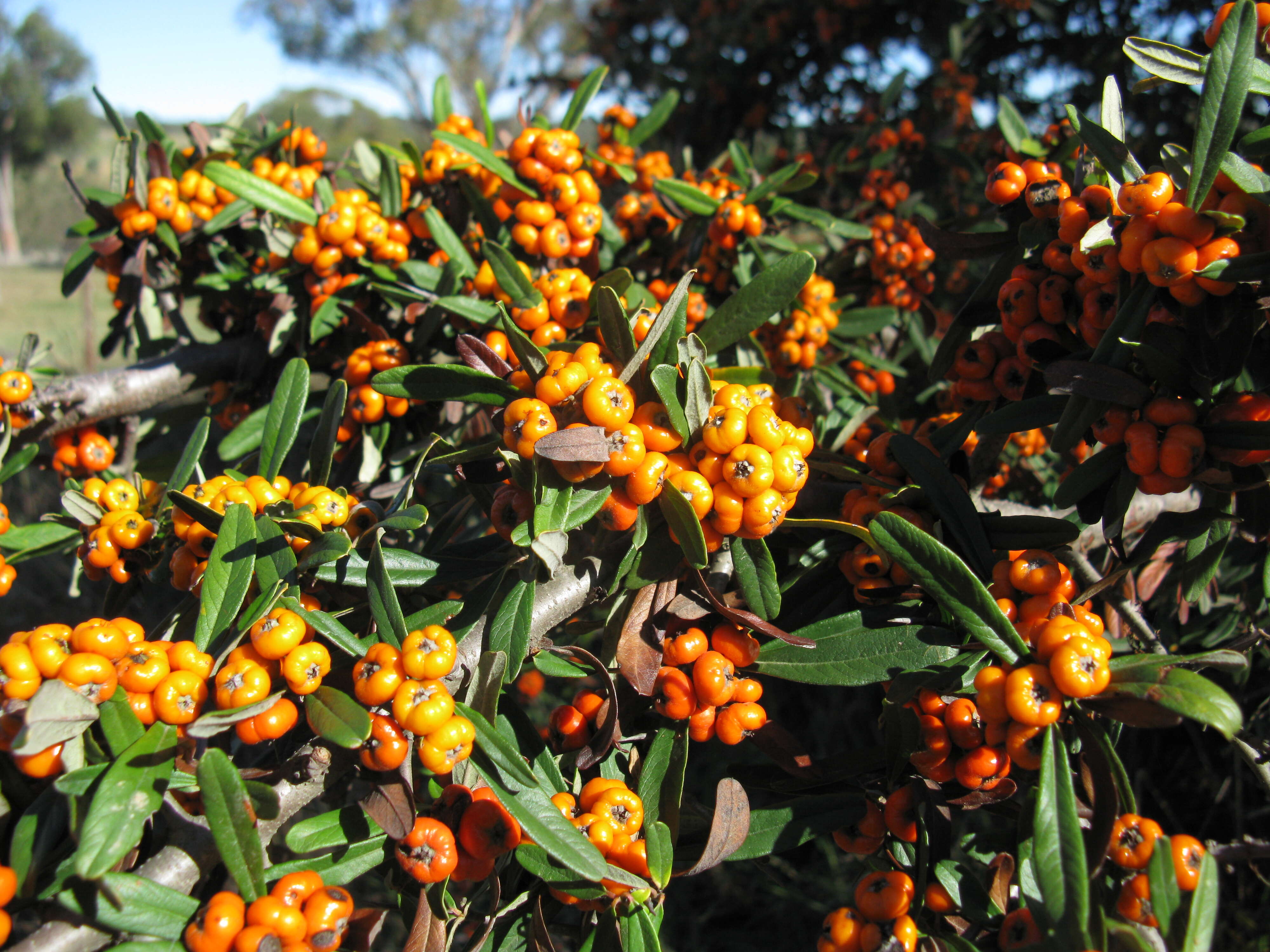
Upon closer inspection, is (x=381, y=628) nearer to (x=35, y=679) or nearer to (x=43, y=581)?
(x=35, y=679)

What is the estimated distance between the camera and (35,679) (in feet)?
3.67

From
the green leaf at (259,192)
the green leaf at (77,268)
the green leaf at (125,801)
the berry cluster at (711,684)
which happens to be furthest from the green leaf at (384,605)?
the green leaf at (77,268)

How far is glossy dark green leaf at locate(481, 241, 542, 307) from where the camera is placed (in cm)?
170

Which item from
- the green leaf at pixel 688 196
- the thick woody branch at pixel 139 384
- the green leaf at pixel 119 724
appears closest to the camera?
the green leaf at pixel 119 724

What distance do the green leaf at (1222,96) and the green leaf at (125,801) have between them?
1761 millimetres

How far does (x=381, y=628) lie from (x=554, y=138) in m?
1.46

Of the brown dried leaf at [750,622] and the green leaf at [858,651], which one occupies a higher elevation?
the brown dried leaf at [750,622]

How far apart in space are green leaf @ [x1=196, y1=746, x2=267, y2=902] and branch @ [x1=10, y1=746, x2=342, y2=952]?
45mm

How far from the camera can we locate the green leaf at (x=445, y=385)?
141 centimetres

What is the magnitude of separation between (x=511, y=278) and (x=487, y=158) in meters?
0.51

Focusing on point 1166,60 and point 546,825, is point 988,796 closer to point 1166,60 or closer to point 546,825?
point 546,825

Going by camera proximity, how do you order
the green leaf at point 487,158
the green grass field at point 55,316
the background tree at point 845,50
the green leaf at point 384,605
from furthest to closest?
1. the green grass field at point 55,316
2. the background tree at point 845,50
3. the green leaf at point 487,158
4. the green leaf at point 384,605

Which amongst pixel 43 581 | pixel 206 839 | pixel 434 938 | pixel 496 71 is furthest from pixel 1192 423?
pixel 496 71

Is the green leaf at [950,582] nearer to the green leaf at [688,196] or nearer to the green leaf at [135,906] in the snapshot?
the green leaf at [135,906]
